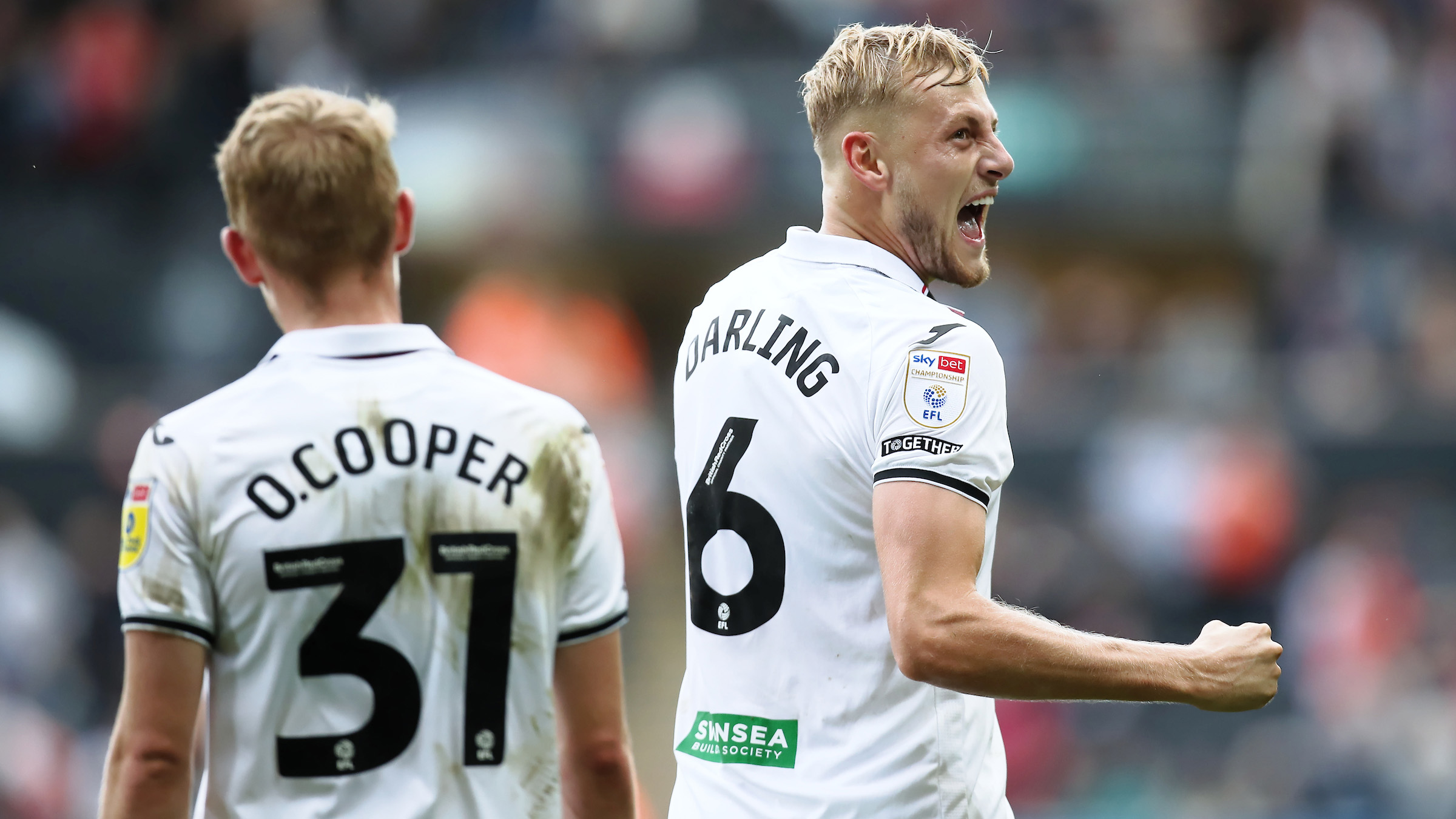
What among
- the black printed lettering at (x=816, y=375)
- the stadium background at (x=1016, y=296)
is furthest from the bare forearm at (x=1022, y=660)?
the stadium background at (x=1016, y=296)

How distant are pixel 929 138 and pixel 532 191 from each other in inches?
513

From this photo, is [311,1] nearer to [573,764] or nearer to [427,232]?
[427,232]

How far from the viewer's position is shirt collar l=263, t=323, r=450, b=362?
3145mm

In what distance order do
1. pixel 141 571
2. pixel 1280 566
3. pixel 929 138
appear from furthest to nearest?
pixel 1280 566 < pixel 929 138 < pixel 141 571

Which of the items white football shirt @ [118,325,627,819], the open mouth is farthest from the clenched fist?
white football shirt @ [118,325,627,819]

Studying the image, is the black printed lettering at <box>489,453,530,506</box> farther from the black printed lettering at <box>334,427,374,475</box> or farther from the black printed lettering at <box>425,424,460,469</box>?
the black printed lettering at <box>334,427,374,475</box>

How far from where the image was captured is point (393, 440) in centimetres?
310

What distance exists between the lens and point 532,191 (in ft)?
53.8

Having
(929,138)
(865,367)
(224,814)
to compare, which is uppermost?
(929,138)

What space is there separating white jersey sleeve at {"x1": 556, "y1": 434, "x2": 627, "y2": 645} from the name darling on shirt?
445 millimetres

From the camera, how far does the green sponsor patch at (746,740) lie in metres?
3.39

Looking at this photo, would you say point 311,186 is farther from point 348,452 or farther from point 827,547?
point 827,547

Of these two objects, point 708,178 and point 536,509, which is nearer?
point 536,509

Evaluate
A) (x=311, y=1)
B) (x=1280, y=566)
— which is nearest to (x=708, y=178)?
(x=311, y=1)
